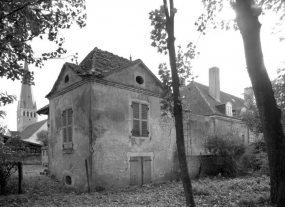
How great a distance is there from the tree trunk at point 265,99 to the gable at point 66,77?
8509mm

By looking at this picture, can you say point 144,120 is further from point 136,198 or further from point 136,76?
point 136,198

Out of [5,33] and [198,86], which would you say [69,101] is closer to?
[5,33]

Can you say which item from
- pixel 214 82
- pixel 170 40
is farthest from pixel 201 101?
pixel 170 40

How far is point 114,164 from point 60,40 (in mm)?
6551

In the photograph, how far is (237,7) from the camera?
7051mm

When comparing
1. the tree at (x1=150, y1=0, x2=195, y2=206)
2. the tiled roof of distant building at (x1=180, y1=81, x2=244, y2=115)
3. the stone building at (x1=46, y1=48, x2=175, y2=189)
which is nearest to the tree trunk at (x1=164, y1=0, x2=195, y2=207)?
the tree at (x1=150, y1=0, x2=195, y2=206)

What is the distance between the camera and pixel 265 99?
6.80 m

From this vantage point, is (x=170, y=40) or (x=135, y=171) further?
(x=135, y=171)

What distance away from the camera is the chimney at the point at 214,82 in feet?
92.9

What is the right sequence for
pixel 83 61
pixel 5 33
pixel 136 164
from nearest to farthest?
pixel 5 33
pixel 136 164
pixel 83 61

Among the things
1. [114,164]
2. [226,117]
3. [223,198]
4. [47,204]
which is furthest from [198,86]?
[47,204]

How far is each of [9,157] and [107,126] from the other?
4503mm

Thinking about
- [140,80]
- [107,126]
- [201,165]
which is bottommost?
[201,165]

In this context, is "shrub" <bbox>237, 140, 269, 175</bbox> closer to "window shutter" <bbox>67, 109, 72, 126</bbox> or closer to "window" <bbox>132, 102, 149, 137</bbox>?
"window" <bbox>132, 102, 149, 137</bbox>
